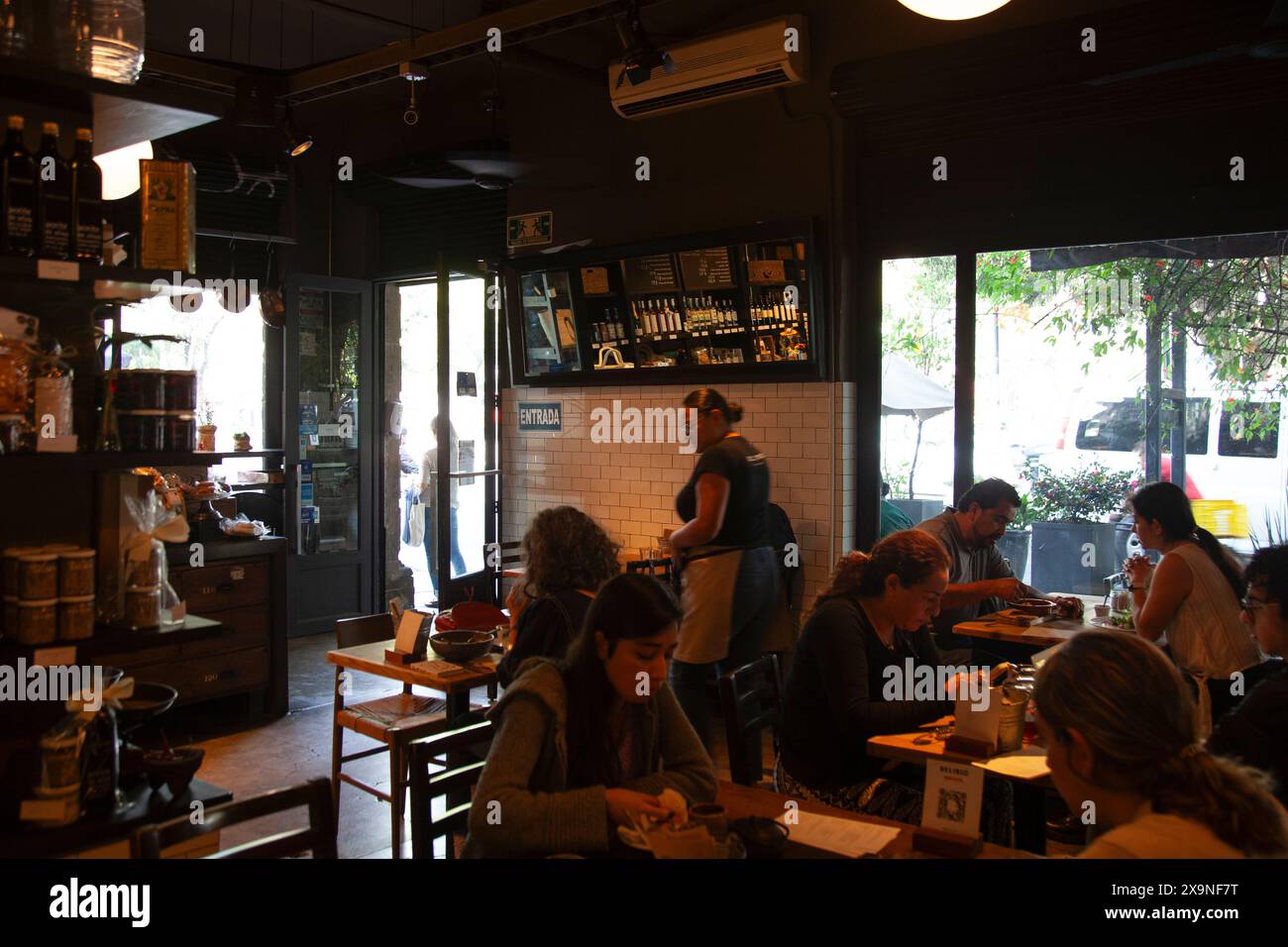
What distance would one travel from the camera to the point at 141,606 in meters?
2.66

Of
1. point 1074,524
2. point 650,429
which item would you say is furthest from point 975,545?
point 650,429

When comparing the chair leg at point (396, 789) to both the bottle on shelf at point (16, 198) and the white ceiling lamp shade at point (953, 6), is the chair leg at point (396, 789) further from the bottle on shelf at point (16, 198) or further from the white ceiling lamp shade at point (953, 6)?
the white ceiling lamp shade at point (953, 6)

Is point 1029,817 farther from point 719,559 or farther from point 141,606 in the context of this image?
→ point 141,606

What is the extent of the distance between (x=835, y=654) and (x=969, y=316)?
3478 mm

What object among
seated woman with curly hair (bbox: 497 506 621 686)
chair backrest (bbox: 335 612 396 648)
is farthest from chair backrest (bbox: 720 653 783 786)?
chair backrest (bbox: 335 612 396 648)

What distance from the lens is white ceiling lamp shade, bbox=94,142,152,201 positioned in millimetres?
3023

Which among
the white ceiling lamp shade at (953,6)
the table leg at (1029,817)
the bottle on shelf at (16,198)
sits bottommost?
the table leg at (1029,817)

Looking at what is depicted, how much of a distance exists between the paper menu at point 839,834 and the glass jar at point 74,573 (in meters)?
1.76

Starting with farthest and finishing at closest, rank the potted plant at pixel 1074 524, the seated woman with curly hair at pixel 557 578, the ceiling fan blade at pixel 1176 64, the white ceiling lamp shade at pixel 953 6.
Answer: the potted plant at pixel 1074 524, the ceiling fan blade at pixel 1176 64, the seated woman with curly hair at pixel 557 578, the white ceiling lamp shade at pixel 953 6

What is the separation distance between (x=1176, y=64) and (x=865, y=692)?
369cm

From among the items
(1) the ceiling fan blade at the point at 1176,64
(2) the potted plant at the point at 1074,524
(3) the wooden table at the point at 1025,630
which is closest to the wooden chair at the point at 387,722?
(3) the wooden table at the point at 1025,630

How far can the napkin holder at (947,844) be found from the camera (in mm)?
2361

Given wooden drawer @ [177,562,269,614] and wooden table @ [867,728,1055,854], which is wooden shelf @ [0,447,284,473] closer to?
wooden table @ [867,728,1055,854]
